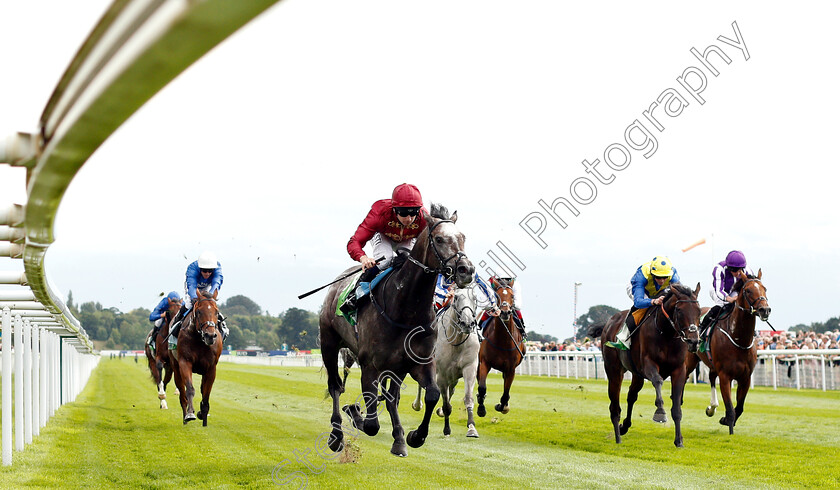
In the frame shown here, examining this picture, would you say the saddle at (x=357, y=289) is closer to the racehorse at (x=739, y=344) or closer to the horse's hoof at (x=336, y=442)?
the horse's hoof at (x=336, y=442)

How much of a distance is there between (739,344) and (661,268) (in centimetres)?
146

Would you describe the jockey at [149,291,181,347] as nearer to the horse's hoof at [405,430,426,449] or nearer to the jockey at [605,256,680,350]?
the jockey at [605,256,680,350]

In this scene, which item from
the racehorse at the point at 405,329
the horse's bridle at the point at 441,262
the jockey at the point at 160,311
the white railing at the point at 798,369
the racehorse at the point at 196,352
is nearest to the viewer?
the horse's bridle at the point at 441,262

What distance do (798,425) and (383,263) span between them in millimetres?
7958

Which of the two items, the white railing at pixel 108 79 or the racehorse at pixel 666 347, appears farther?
the racehorse at pixel 666 347

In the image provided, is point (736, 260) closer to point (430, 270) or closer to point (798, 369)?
point (430, 270)

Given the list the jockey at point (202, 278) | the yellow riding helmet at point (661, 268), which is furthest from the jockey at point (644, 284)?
the jockey at point (202, 278)

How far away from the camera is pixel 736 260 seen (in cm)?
1184

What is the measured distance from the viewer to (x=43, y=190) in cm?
177

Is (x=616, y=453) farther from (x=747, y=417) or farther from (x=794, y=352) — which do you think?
(x=794, y=352)

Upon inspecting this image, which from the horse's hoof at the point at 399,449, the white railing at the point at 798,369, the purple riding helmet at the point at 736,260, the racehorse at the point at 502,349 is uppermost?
the purple riding helmet at the point at 736,260

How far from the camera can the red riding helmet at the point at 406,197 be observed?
22.2ft

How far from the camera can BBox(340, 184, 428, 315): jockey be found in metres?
6.79

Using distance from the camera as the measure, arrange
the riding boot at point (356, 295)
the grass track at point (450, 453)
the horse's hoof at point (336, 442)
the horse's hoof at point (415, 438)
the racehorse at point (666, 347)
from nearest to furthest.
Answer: the horse's hoof at point (415, 438) < the riding boot at point (356, 295) < the grass track at point (450, 453) < the horse's hoof at point (336, 442) < the racehorse at point (666, 347)
